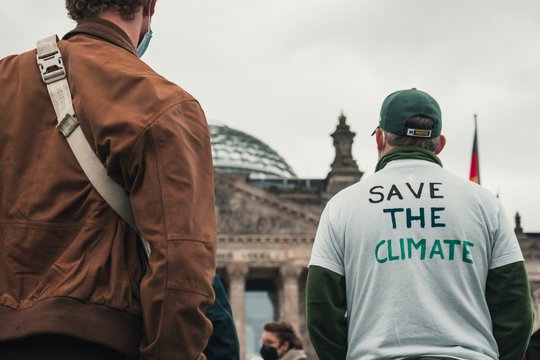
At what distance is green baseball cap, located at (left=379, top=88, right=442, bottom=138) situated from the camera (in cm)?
438

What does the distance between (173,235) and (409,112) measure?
195 centimetres

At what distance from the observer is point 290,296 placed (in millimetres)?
44188

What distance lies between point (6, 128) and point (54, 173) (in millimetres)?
289

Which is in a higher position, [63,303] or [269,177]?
[269,177]

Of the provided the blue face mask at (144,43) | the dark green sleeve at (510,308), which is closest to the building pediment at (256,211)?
the dark green sleeve at (510,308)

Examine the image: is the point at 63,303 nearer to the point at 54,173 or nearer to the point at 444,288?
the point at 54,173

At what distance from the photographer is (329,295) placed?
4.18m

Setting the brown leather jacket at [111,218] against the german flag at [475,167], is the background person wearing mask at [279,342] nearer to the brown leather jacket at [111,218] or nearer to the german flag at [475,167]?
the brown leather jacket at [111,218]

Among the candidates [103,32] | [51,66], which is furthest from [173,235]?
[103,32]

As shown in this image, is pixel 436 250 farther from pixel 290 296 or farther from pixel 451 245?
pixel 290 296

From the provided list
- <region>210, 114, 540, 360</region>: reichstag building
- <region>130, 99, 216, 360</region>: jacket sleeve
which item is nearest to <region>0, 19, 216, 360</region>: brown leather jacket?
<region>130, 99, 216, 360</region>: jacket sleeve

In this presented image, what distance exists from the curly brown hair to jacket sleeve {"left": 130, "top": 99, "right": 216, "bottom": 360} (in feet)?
1.96

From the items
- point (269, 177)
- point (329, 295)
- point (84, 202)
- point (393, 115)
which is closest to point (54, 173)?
point (84, 202)

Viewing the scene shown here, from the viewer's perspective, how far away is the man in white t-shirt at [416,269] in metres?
3.90
